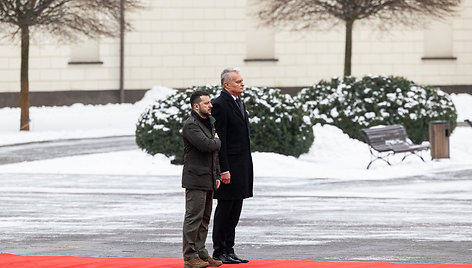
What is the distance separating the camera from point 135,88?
37094 mm

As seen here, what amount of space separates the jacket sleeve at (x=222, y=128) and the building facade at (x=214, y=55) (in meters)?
27.3

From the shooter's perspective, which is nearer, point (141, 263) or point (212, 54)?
point (141, 263)

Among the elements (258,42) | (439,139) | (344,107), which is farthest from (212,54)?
(439,139)

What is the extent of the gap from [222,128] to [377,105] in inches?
573

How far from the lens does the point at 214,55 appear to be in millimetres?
37500

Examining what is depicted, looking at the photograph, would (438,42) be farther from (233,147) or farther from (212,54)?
(233,147)

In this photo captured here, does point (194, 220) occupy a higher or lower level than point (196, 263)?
higher

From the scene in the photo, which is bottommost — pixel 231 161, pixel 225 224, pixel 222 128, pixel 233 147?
pixel 225 224

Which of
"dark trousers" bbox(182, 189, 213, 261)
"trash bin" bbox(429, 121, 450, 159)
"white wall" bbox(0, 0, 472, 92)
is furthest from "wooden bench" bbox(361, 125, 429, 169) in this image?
"white wall" bbox(0, 0, 472, 92)

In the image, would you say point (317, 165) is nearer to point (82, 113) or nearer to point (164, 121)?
point (164, 121)

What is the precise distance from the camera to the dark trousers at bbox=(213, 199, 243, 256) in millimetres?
9445

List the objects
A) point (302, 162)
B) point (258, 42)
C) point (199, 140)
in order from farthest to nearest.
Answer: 1. point (258, 42)
2. point (302, 162)
3. point (199, 140)

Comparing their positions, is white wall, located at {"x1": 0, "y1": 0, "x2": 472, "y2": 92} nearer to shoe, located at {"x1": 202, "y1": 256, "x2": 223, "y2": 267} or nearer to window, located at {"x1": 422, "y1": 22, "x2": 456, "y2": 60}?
window, located at {"x1": 422, "y1": 22, "x2": 456, "y2": 60}

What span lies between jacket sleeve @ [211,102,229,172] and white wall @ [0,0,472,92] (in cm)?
2714
